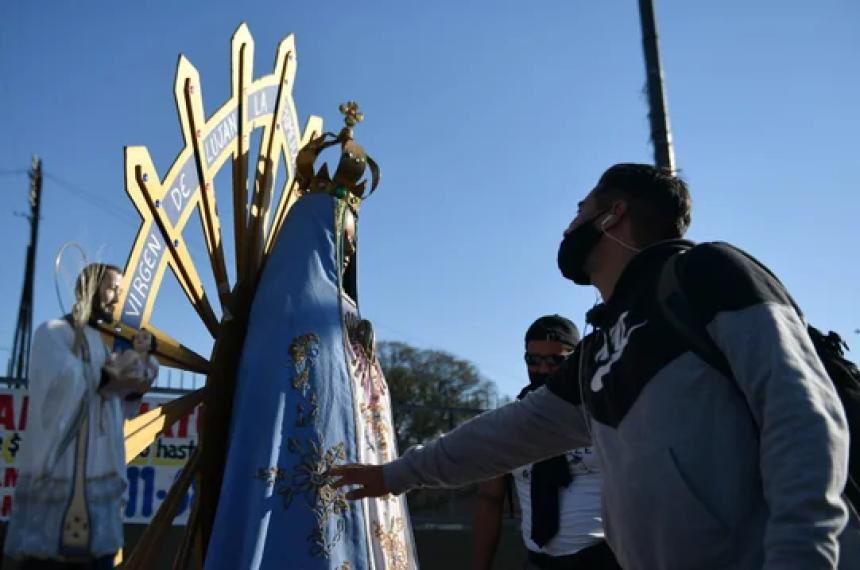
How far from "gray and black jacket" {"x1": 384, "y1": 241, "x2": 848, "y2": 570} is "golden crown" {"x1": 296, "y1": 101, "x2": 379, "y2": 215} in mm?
1850

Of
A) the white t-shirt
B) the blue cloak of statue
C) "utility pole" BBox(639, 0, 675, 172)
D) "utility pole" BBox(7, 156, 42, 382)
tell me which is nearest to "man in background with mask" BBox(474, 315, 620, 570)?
the white t-shirt

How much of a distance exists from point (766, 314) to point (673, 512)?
349mm

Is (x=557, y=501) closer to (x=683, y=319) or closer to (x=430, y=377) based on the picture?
(x=683, y=319)

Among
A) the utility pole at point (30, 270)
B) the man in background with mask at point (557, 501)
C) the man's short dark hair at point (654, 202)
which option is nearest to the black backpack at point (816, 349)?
the man's short dark hair at point (654, 202)

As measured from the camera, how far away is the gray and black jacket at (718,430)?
1.05 meters

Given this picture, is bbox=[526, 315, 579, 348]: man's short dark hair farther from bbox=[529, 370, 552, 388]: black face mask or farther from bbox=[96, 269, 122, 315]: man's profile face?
bbox=[96, 269, 122, 315]: man's profile face

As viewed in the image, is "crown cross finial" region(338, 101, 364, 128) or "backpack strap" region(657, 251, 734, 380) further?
"crown cross finial" region(338, 101, 364, 128)

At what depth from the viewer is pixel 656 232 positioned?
5.25 feet

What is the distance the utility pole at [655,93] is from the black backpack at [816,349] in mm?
2757

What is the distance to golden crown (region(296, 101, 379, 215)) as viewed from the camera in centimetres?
314

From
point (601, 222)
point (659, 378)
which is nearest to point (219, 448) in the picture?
point (601, 222)

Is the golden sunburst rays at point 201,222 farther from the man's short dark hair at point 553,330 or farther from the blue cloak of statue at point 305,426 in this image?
the man's short dark hair at point 553,330

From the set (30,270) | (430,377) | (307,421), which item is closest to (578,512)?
(307,421)

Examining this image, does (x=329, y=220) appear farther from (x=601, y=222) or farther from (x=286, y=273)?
(x=601, y=222)
